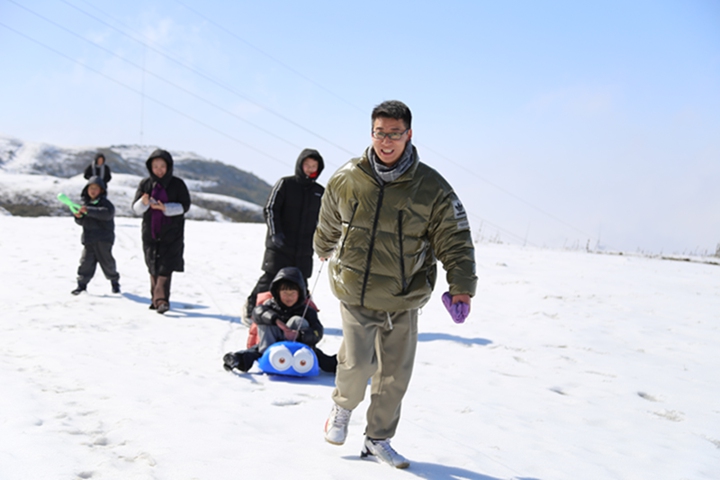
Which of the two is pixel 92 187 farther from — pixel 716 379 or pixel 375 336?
pixel 716 379

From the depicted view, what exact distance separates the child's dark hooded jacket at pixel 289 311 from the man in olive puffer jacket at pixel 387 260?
205cm

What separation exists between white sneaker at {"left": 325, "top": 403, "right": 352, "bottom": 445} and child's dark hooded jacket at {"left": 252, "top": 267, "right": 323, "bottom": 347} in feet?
6.64

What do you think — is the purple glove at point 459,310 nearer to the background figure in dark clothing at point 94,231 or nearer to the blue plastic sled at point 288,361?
the blue plastic sled at point 288,361

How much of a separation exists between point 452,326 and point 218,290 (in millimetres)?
4373

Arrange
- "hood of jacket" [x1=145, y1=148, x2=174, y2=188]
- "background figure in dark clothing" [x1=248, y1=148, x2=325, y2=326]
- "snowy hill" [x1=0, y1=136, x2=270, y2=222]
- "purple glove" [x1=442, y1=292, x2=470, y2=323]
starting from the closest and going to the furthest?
"purple glove" [x1=442, y1=292, x2=470, y2=323] → "background figure in dark clothing" [x1=248, y1=148, x2=325, y2=326] → "hood of jacket" [x1=145, y1=148, x2=174, y2=188] → "snowy hill" [x1=0, y1=136, x2=270, y2=222]

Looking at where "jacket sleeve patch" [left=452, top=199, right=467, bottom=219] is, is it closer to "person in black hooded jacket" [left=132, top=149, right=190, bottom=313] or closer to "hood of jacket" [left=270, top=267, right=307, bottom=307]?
"hood of jacket" [left=270, top=267, right=307, bottom=307]

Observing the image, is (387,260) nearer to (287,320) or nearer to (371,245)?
(371,245)

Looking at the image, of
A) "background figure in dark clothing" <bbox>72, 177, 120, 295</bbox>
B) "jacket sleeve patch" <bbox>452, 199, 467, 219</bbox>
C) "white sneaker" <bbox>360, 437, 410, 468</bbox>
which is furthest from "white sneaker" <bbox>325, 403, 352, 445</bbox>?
"background figure in dark clothing" <bbox>72, 177, 120, 295</bbox>

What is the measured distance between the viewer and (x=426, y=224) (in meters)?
3.19

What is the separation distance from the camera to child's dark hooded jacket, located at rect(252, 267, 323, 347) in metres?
5.45

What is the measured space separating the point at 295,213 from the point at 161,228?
7.37ft

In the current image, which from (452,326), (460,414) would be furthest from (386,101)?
(452,326)

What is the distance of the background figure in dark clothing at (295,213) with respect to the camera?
22.2 ft

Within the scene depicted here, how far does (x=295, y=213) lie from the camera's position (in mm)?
6855
